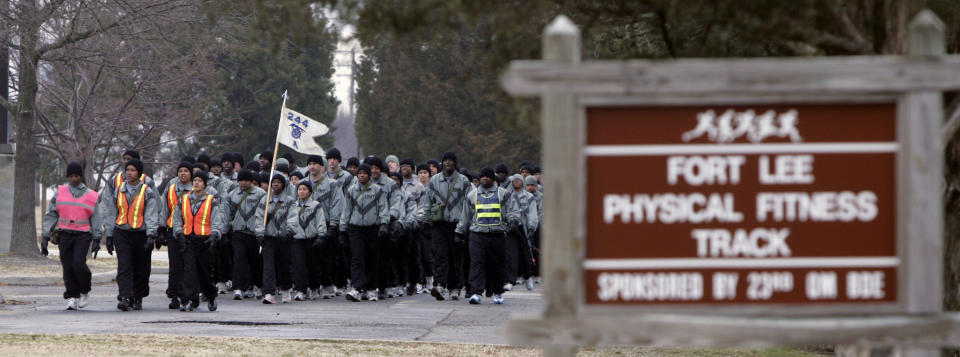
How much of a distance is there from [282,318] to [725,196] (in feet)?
33.6

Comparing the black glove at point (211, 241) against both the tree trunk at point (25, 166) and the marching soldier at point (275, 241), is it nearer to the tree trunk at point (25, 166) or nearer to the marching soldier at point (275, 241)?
the marching soldier at point (275, 241)

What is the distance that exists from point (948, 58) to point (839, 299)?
106cm

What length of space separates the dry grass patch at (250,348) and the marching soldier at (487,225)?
5.38 metres

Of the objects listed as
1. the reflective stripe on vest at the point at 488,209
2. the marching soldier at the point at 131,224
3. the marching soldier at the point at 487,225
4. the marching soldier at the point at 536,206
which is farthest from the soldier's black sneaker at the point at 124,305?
the marching soldier at the point at 536,206

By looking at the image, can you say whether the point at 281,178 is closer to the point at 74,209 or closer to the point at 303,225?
the point at 303,225

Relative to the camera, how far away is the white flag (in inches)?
811

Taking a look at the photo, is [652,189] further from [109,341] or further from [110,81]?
[110,81]

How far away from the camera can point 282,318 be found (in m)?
15.4

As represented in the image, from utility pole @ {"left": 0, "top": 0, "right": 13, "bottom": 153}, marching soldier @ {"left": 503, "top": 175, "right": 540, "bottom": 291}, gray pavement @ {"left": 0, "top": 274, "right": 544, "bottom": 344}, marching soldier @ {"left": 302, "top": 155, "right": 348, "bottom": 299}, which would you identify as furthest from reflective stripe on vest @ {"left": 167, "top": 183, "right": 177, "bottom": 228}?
utility pole @ {"left": 0, "top": 0, "right": 13, "bottom": 153}

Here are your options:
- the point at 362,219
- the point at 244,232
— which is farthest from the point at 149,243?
the point at 362,219

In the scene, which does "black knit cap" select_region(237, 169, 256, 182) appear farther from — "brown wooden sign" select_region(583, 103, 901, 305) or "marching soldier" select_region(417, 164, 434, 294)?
"brown wooden sign" select_region(583, 103, 901, 305)

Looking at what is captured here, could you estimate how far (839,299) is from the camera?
578 centimetres

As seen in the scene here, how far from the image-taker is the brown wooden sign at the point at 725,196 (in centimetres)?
573

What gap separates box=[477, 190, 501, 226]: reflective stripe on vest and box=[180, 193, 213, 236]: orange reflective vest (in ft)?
10.9
